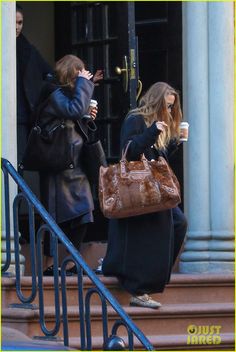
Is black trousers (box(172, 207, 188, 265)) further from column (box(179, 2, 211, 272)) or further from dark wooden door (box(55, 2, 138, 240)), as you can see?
dark wooden door (box(55, 2, 138, 240))

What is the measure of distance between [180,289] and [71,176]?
3.72 feet

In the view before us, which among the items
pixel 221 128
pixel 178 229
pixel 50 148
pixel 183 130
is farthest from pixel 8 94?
pixel 221 128

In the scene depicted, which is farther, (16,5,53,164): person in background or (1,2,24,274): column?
(16,5,53,164): person in background

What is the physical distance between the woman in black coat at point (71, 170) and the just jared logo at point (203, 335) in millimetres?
1008

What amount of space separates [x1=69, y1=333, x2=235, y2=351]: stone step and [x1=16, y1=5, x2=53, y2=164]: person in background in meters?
1.95

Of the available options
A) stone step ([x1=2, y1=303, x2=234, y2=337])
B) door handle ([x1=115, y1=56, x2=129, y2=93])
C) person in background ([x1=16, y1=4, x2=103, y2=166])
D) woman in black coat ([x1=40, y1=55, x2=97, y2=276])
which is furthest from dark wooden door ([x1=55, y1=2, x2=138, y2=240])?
stone step ([x1=2, y1=303, x2=234, y2=337])

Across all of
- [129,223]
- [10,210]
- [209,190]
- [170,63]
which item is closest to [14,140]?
[10,210]

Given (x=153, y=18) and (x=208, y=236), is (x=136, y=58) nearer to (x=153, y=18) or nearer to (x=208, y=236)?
(x=153, y=18)

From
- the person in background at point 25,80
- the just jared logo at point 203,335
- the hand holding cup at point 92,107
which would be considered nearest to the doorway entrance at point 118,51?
the person in background at point 25,80

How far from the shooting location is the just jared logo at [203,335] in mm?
7820

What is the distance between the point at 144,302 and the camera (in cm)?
787

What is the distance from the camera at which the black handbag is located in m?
8.16

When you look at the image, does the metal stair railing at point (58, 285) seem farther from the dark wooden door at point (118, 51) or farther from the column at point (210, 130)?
the dark wooden door at point (118, 51)

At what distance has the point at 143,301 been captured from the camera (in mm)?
7871
